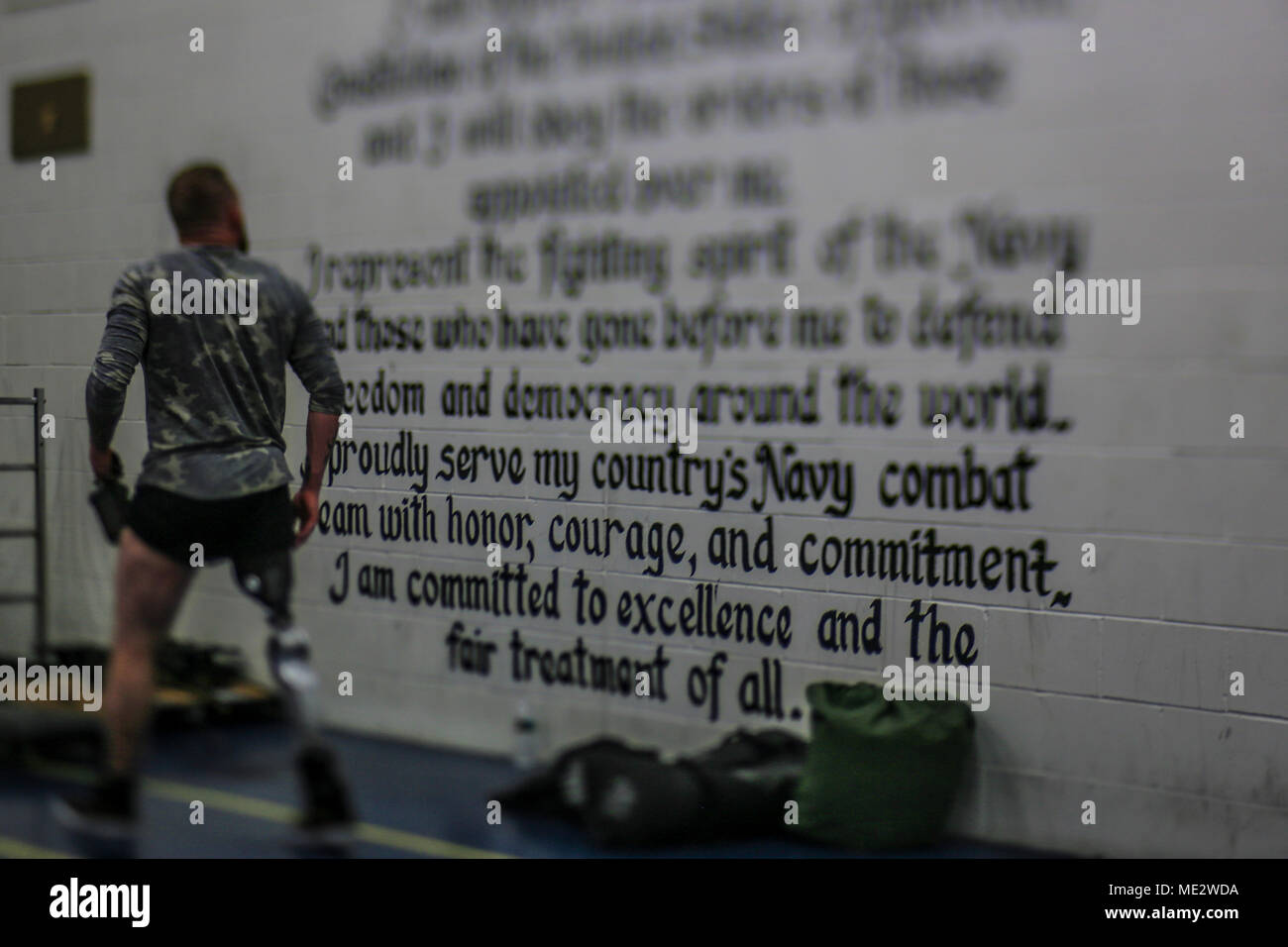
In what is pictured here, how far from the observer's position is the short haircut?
11.0ft

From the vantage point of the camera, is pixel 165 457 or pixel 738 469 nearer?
pixel 165 457

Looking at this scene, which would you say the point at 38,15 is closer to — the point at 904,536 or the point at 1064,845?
the point at 904,536

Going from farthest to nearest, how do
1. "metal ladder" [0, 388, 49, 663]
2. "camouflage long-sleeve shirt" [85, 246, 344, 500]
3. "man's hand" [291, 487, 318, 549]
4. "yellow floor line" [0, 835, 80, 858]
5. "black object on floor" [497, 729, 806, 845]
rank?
"metal ladder" [0, 388, 49, 663]
"black object on floor" [497, 729, 806, 845]
"man's hand" [291, 487, 318, 549]
"yellow floor line" [0, 835, 80, 858]
"camouflage long-sleeve shirt" [85, 246, 344, 500]

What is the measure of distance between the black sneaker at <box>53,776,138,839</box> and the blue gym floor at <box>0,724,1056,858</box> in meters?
0.03

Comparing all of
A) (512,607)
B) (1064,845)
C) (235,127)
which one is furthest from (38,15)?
(1064,845)

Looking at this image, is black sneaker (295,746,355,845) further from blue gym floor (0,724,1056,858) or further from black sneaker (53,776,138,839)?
black sneaker (53,776,138,839)

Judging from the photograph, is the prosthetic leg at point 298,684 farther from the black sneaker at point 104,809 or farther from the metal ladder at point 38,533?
the metal ladder at point 38,533

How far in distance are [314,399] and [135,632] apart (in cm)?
70

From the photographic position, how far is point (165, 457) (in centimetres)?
313

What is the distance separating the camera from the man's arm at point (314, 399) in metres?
3.32

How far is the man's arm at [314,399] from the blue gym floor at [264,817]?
567mm

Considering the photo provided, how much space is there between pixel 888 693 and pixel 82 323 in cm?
235

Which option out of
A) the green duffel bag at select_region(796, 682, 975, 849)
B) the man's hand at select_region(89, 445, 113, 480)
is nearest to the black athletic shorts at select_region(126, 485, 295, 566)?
the man's hand at select_region(89, 445, 113, 480)

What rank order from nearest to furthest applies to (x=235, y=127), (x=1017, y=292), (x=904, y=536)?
(x=1017, y=292)
(x=904, y=536)
(x=235, y=127)
